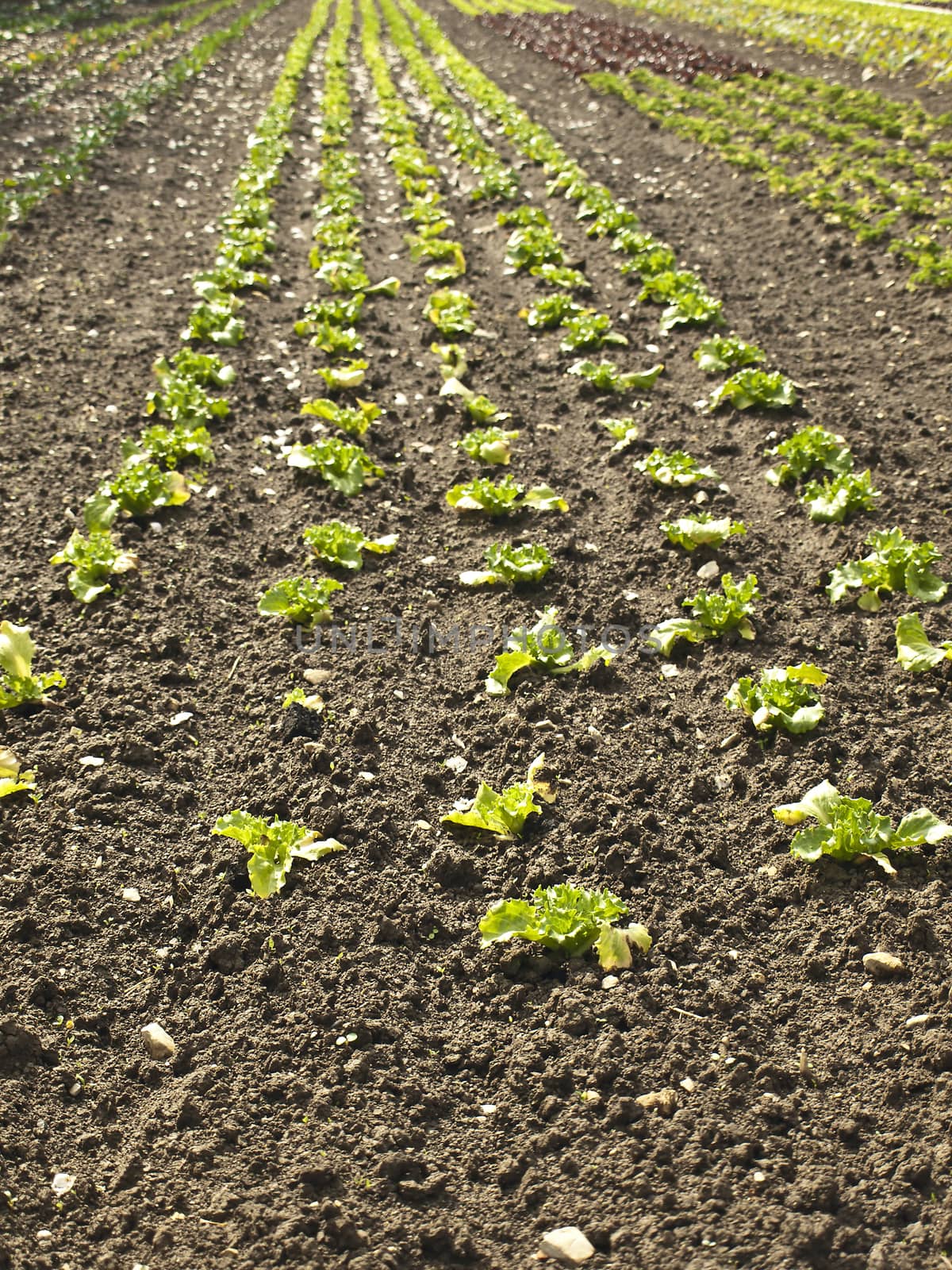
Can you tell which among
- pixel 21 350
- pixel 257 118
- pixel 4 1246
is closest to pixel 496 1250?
pixel 4 1246

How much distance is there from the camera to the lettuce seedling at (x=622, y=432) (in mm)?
6371

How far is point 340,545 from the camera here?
5.36 m

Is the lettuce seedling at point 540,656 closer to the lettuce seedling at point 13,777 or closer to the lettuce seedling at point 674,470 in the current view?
the lettuce seedling at point 674,470

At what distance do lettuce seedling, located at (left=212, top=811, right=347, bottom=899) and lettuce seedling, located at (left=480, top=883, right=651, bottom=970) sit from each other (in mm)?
746

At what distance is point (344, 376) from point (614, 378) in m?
1.95

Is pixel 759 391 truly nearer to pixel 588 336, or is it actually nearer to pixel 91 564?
pixel 588 336

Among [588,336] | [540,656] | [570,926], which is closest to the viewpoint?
[570,926]

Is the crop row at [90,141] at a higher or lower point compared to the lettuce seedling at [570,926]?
higher

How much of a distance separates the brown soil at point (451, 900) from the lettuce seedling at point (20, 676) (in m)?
0.09

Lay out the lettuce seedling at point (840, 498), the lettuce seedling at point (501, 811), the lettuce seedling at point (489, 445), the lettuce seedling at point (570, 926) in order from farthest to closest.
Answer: the lettuce seedling at point (489, 445), the lettuce seedling at point (840, 498), the lettuce seedling at point (501, 811), the lettuce seedling at point (570, 926)

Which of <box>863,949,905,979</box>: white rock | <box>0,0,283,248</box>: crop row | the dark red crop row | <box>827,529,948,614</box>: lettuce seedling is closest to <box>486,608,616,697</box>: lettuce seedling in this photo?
<box>827,529,948,614</box>: lettuce seedling

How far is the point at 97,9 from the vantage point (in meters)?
25.5

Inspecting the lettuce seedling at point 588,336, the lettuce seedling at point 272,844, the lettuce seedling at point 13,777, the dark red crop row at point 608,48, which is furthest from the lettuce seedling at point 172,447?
the dark red crop row at point 608,48

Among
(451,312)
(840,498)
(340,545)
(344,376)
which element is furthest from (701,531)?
(451,312)
